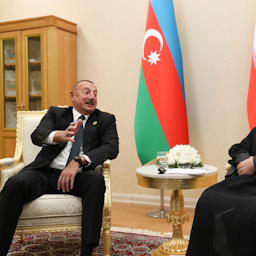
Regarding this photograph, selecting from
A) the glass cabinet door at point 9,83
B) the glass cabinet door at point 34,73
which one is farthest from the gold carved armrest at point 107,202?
the glass cabinet door at point 9,83

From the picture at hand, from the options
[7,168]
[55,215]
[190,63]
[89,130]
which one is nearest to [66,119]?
[89,130]

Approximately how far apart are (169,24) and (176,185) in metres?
2.17

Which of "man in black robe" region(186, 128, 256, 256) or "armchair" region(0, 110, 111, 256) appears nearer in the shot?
"man in black robe" region(186, 128, 256, 256)

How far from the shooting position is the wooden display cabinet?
4.93 metres

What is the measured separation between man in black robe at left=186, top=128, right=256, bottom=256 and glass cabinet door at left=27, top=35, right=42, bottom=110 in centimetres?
316

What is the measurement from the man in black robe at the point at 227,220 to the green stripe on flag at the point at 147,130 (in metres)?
1.71

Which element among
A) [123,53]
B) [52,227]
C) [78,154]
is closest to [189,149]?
[78,154]

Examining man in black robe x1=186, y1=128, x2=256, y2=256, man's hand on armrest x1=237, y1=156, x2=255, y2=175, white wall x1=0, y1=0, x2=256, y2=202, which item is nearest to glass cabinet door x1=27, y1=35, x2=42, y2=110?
white wall x1=0, y1=0, x2=256, y2=202

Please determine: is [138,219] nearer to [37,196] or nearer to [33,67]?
[37,196]

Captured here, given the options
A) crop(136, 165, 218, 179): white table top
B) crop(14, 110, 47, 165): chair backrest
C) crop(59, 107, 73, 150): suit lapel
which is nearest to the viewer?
crop(136, 165, 218, 179): white table top

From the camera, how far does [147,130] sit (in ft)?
14.1

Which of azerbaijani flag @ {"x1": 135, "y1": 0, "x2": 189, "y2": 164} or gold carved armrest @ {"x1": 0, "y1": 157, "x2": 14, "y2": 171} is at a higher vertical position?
azerbaijani flag @ {"x1": 135, "y1": 0, "x2": 189, "y2": 164}

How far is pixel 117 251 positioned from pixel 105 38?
9.58ft

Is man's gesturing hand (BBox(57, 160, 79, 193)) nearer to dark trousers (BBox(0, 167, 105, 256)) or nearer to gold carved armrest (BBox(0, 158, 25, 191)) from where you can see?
dark trousers (BBox(0, 167, 105, 256))
